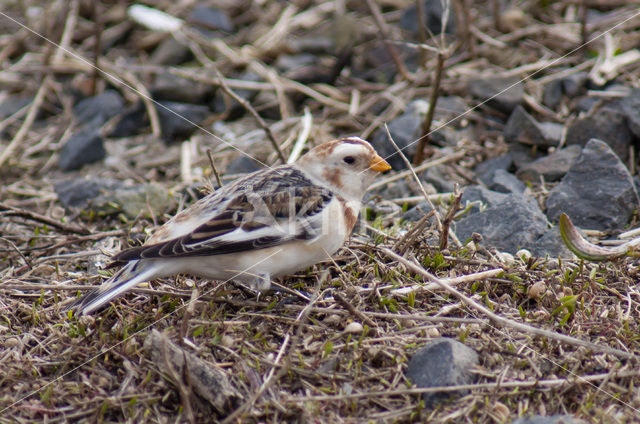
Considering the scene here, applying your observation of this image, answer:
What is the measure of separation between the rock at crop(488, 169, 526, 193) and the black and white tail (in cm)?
263

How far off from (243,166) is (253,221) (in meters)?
2.06

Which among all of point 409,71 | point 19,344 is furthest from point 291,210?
point 409,71

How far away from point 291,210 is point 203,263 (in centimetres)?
54

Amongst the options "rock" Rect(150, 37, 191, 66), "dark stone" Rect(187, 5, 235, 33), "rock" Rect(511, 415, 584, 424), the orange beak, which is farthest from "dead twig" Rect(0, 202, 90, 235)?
"dark stone" Rect(187, 5, 235, 33)

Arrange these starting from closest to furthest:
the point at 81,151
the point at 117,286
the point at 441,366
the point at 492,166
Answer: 1. the point at 441,366
2. the point at 117,286
3. the point at 492,166
4. the point at 81,151

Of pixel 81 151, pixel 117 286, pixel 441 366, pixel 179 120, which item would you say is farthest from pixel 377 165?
pixel 81 151

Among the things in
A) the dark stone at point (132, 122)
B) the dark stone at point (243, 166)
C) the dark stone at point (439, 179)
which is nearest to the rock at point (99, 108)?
the dark stone at point (132, 122)

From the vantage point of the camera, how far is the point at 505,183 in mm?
4836

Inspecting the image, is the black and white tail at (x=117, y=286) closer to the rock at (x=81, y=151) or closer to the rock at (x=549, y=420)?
the rock at (x=549, y=420)

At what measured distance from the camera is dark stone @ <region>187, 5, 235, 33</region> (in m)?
7.76

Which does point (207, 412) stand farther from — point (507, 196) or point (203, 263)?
point (507, 196)

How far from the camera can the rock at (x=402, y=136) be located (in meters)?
5.37

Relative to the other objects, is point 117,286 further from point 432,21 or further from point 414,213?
point 432,21

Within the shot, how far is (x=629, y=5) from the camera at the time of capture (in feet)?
23.1
